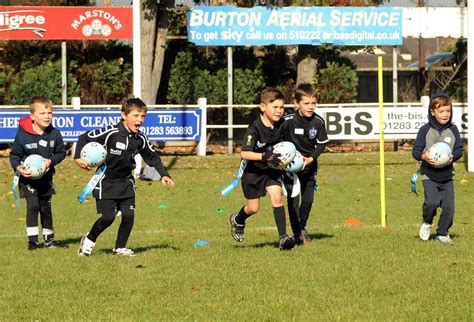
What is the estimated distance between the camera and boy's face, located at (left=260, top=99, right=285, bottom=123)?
11.4m

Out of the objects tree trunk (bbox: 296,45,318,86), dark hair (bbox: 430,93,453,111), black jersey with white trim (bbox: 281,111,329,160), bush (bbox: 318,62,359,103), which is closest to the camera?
dark hair (bbox: 430,93,453,111)

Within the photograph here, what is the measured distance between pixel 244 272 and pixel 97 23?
20.6 m

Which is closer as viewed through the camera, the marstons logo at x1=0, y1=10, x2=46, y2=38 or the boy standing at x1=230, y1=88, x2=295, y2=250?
the boy standing at x1=230, y1=88, x2=295, y2=250

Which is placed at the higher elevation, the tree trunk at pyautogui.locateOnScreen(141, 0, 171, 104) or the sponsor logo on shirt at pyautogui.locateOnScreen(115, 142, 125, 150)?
the tree trunk at pyautogui.locateOnScreen(141, 0, 171, 104)

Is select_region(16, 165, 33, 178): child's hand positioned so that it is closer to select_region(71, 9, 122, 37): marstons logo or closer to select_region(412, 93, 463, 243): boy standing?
select_region(412, 93, 463, 243): boy standing

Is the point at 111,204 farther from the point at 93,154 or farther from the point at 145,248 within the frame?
the point at 145,248

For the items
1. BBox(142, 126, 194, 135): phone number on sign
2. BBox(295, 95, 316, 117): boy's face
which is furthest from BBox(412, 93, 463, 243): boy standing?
BBox(142, 126, 194, 135): phone number on sign

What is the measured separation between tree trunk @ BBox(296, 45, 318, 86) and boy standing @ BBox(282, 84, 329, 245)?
60.3 feet

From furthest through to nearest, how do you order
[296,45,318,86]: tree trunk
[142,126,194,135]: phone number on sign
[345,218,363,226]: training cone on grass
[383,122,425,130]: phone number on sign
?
[296,45,318,86]: tree trunk, [383,122,425,130]: phone number on sign, [142,126,194,135]: phone number on sign, [345,218,363,226]: training cone on grass

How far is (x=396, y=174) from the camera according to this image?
24016 mm

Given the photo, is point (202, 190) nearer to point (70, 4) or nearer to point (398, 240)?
point (398, 240)

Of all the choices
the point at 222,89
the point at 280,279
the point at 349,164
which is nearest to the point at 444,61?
the point at 222,89

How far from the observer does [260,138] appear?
458 inches

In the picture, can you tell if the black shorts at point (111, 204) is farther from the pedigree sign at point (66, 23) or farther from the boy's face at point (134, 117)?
the pedigree sign at point (66, 23)
